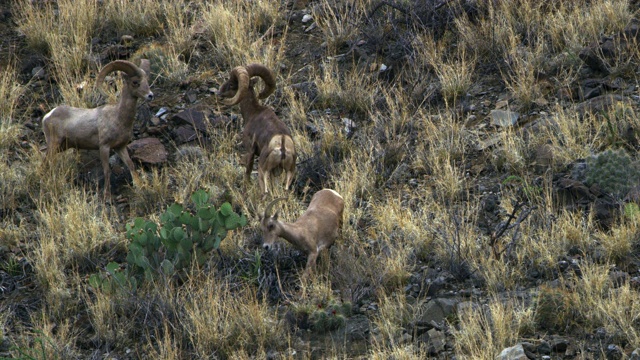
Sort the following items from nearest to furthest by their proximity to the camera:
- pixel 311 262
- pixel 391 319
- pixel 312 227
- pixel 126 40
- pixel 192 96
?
pixel 391 319 → pixel 311 262 → pixel 312 227 → pixel 192 96 → pixel 126 40

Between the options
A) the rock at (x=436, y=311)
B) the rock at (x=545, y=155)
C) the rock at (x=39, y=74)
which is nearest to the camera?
the rock at (x=436, y=311)

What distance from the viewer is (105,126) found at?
10578mm

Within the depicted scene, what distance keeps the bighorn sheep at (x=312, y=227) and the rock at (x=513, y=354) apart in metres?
2.03

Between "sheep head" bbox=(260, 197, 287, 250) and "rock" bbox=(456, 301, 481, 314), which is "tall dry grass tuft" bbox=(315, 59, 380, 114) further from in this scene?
"rock" bbox=(456, 301, 481, 314)

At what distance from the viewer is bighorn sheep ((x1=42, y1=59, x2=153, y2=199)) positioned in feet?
34.5

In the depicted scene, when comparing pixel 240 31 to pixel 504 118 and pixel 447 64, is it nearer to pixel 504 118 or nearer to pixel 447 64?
pixel 447 64

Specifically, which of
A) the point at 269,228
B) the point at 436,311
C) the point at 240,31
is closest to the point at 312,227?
the point at 269,228

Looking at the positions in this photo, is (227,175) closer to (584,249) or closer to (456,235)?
(456,235)

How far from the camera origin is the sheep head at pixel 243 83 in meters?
10.4

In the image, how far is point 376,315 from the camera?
8.07m

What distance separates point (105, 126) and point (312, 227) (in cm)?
299

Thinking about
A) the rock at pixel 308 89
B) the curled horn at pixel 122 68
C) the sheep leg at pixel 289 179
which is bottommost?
the rock at pixel 308 89

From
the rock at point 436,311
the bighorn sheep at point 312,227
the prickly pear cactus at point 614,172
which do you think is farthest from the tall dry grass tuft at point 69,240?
the prickly pear cactus at point 614,172

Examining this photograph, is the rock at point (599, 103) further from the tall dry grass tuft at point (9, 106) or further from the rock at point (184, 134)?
the tall dry grass tuft at point (9, 106)
